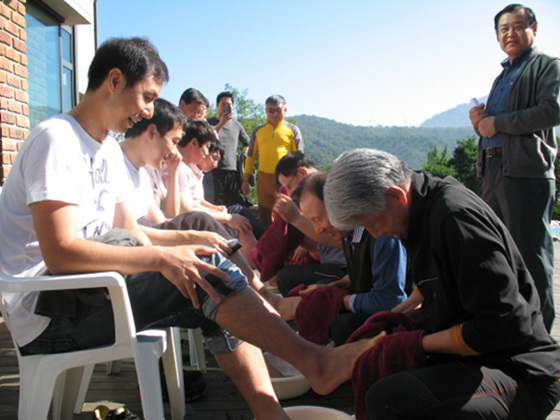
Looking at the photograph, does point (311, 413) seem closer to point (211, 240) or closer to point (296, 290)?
point (211, 240)

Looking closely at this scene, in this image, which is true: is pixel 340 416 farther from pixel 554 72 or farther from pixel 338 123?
pixel 338 123

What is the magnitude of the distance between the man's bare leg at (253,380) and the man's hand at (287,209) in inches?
49.1

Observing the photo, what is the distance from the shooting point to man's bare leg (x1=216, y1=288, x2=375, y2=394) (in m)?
1.49

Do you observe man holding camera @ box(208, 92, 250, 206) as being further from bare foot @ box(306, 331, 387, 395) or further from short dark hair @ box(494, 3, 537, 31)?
bare foot @ box(306, 331, 387, 395)

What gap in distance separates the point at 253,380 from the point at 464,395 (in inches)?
25.1

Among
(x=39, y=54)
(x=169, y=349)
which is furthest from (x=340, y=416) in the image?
(x=39, y=54)

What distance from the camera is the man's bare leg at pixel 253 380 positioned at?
151 centimetres

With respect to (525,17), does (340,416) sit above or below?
below

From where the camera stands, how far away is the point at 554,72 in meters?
2.77

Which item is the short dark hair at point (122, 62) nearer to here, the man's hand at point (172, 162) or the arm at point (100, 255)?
the arm at point (100, 255)

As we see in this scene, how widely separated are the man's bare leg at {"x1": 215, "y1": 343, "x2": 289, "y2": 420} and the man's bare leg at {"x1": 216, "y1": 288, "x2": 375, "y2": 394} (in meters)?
0.11

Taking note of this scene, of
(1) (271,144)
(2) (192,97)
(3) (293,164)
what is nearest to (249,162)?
(1) (271,144)

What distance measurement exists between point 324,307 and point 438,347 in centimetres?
98

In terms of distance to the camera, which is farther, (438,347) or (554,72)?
(554,72)
